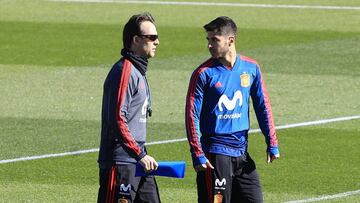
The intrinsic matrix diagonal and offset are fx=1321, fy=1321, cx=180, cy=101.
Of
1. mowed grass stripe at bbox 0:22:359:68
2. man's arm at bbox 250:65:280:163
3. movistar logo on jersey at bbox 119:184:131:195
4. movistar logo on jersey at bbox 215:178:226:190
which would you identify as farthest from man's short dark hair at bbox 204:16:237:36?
mowed grass stripe at bbox 0:22:359:68

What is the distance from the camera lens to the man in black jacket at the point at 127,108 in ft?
34.0

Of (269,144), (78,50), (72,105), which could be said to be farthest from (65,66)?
(269,144)

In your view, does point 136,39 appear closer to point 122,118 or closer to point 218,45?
point 122,118

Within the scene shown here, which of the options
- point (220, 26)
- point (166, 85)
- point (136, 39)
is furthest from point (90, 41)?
point (136, 39)

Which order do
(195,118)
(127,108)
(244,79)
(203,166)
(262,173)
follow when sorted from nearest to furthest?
(127,108)
(203,166)
(195,118)
(244,79)
(262,173)

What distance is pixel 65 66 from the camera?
83.5ft

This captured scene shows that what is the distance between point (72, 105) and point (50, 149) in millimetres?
3668

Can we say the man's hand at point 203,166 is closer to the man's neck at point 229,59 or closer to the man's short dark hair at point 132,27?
the man's neck at point 229,59

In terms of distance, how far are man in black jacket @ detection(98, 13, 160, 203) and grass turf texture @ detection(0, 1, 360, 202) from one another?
137 inches

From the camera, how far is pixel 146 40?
34.4 ft

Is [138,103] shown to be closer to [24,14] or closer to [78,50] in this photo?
[78,50]

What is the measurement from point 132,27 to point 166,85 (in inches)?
488

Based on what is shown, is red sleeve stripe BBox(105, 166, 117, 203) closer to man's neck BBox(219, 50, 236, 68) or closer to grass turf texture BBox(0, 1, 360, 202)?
man's neck BBox(219, 50, 236, 68)

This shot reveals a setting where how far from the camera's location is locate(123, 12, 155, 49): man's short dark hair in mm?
10484
